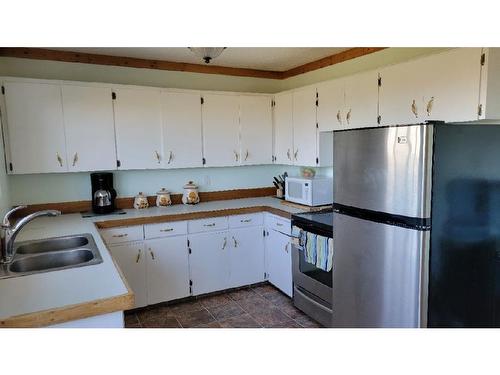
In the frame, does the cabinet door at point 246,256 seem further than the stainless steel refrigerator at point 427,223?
Yes

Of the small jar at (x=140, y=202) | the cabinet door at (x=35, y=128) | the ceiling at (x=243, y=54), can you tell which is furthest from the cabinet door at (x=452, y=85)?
the cabinet door at (x=35, y=128)

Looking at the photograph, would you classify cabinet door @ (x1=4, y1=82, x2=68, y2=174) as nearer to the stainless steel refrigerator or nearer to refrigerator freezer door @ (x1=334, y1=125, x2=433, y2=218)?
refrigerator freezer door @ (x1=334, y1=125, x2=433, y2=218)

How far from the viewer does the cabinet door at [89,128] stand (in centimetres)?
302

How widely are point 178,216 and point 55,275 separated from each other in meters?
1.57

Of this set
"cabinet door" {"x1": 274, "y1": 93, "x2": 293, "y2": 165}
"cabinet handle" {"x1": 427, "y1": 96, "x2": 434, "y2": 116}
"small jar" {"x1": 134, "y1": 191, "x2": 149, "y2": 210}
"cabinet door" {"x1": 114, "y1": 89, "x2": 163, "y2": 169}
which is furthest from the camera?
"cabinet door" {"x1": 274, "y1": 93, "x2": 293, "y2": 165}

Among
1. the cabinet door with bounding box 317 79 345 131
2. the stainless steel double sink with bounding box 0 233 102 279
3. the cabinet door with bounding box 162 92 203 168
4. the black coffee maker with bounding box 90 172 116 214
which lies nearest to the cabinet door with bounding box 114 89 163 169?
the cabinet door with bounding box 162 92 203 168

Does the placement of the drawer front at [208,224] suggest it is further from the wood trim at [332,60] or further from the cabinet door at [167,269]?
the wood trim at [332,60]

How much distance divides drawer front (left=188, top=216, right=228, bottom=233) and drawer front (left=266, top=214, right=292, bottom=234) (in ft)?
1.47

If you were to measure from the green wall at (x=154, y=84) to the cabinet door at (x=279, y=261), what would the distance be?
2.83 feet

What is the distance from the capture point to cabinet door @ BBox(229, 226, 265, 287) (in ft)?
11.6

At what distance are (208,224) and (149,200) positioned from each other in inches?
28.2

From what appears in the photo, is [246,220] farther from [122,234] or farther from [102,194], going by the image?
[102,194]
